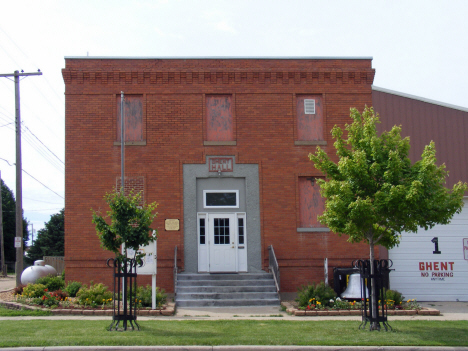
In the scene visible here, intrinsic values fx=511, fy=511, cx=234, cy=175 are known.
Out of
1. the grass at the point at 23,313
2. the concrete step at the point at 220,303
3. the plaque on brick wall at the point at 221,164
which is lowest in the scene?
the concrete step at the point at 220,303

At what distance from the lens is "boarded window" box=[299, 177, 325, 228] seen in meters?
17.7

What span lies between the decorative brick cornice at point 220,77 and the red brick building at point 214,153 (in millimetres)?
35

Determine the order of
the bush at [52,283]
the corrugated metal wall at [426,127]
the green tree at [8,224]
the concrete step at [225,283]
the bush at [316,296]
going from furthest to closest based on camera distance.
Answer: the green tree at [8,224] < the corrugated metal wall at [426,127] < the bush at [52,283] < the concrete step at [225,283] < the bush at [316,296]

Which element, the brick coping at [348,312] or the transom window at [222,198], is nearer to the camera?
the brick coping at [348,312]

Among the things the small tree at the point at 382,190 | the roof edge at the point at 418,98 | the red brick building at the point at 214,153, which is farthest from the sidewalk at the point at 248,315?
the roof edge at the point at 418,98

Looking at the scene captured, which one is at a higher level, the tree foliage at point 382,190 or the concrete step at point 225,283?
the tree foliage at point 382,190

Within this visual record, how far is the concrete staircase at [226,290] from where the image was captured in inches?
604

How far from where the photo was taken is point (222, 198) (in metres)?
17.7

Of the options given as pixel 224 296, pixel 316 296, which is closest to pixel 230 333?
pixel 316 296

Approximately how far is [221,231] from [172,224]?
170cm

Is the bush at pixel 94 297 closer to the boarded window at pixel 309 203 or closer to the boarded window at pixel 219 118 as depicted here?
the boarded window at pixel 219 118

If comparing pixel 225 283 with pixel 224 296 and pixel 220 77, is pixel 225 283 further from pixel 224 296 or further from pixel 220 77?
pixel 220 77

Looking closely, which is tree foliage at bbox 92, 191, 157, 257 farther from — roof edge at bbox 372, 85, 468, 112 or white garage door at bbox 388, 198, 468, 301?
roof edge at bbox 372, 85, 468, 112

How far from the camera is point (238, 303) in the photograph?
1532 centimetres
